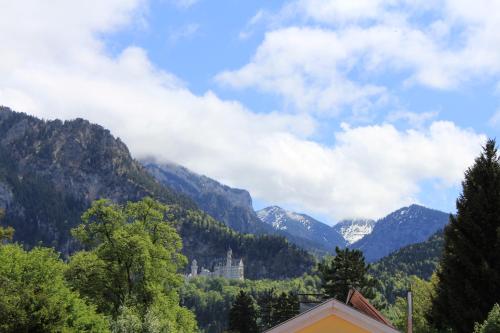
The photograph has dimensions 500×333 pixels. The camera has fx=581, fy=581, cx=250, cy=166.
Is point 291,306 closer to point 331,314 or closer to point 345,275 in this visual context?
point 345,275

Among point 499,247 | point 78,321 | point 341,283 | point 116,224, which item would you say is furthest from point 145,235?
point 341,283

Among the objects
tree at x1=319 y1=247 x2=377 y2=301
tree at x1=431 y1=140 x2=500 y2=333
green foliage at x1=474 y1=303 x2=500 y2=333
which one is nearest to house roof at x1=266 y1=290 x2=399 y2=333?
green foliage at x1=474 y1=303 x2=500 y2=333

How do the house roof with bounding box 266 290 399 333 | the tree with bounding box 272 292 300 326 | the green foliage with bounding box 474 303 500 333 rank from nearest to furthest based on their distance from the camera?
1. the house roof with bounding box 266 290 399 333
2. the green foliage with bounding box 474 303 500 333
3. the tree with bounding box 272 292 300 326

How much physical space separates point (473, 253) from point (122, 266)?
25804 mm

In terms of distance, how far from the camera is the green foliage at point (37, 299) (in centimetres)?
3044

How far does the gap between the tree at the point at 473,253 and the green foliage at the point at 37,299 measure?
20.1 metres

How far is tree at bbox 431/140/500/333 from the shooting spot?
30969 millimetres

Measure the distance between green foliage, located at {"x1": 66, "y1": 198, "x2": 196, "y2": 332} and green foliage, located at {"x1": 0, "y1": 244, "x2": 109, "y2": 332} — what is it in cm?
825

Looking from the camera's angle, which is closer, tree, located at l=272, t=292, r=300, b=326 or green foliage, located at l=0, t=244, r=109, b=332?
green foliage, located at l=0, t=244, r=109, b=332

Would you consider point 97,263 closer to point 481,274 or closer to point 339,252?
point 481,274

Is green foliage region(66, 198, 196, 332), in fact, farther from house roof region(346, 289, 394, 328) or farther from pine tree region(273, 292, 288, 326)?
pine tree region(273, 292, 288, 326)

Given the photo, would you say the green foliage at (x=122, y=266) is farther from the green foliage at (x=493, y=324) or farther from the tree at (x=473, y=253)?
the green foliage at (x=493, y=324)

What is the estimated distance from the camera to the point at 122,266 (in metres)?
44.8

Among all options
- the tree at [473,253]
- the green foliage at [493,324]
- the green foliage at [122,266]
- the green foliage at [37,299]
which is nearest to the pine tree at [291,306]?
the green foliage at [122,266]
